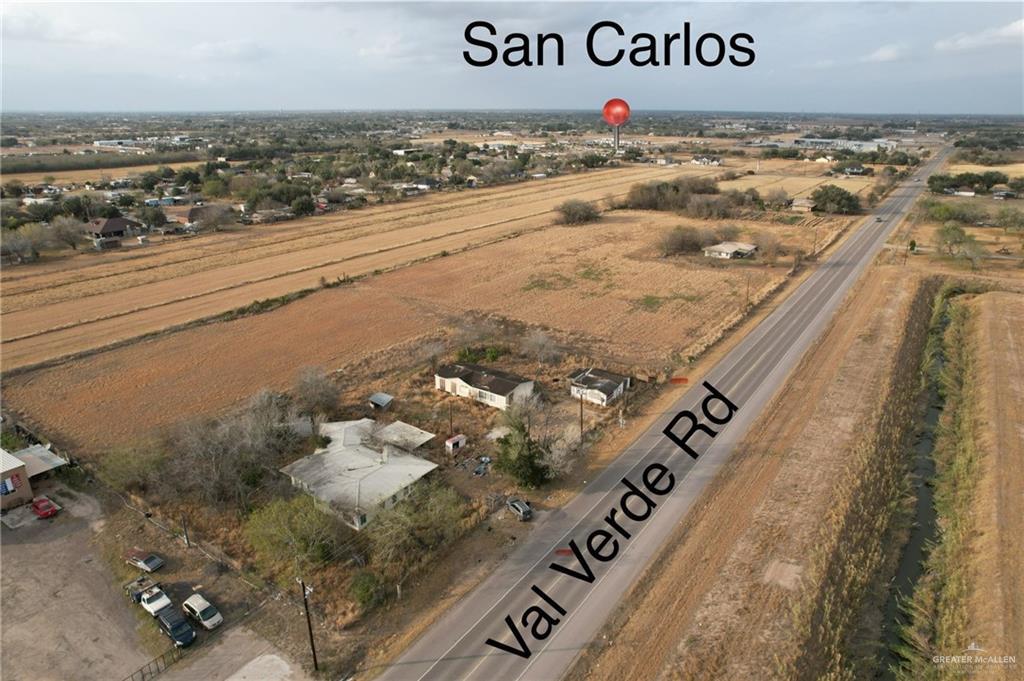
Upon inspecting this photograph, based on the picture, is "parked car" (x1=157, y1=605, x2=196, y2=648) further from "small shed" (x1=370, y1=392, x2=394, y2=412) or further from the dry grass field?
the dry grass field

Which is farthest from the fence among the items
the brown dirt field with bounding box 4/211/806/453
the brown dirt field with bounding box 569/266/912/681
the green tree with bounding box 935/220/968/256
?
the green tree with bounding box 935/220/968/256

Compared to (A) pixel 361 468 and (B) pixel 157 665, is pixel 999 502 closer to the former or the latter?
(A) pixel 361 468

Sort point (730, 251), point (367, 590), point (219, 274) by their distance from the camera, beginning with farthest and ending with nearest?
point (730, 251), point (219, 274), point (367, 590)

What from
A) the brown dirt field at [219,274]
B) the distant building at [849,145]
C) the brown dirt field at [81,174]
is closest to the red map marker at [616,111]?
the brown dirt field at [219,274]

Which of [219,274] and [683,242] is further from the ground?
[683,242]

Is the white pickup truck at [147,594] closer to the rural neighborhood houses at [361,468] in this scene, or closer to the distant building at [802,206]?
the rural neighborhood houses at [361,468]

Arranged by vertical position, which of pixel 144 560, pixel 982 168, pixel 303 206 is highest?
pixel 982 168

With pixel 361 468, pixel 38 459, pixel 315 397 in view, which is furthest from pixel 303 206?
pixel 361 468
